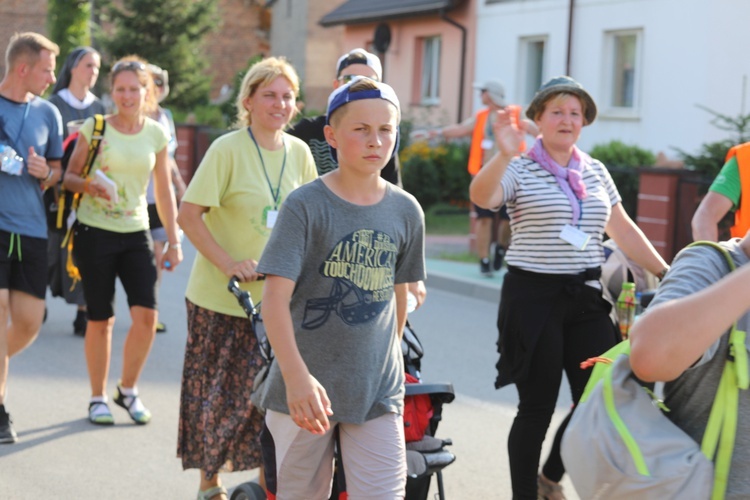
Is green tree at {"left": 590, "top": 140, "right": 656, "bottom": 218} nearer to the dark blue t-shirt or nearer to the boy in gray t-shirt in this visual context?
the dark blue t-shirt

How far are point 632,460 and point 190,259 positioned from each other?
13.0 metres

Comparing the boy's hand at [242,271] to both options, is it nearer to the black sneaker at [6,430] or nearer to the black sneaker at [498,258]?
the black sneaker at [6,430]

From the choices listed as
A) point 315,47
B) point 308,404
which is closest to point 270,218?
point 308,404

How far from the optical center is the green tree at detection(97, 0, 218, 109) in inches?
1411

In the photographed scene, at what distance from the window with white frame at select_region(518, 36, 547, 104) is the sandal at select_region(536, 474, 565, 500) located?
19.2m

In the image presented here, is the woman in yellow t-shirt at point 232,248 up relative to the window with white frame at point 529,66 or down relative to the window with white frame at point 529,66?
down

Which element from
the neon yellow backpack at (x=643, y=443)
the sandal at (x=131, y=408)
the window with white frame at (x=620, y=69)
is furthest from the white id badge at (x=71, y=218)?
the window with white frame at (x=620, y=69)

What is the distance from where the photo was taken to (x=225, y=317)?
5.26 m

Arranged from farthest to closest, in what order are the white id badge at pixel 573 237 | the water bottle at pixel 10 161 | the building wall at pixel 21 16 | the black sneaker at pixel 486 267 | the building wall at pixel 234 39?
the building wall at pixel 21 16
the building wall at pixel 234 39
the black sneaker at pixel 486 267
the water bottle at pixel 10 161
the white id badge at pixel 573 237

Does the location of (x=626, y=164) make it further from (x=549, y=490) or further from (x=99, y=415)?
(x=549, y=490)

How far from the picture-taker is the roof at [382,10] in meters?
26.0

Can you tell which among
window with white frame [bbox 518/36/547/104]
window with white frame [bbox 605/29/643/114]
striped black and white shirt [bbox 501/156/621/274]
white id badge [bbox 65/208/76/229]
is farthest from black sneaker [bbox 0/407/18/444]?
window with white frame [bbox 518/36/547/104]

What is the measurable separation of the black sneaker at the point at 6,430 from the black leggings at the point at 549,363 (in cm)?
279

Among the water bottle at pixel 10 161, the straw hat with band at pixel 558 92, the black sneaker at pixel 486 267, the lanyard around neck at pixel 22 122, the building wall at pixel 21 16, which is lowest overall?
the black sneaker at pixel 486 267
